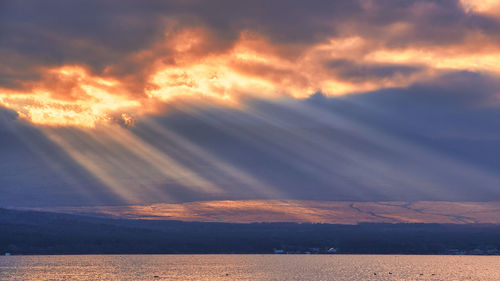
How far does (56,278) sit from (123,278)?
21.4m

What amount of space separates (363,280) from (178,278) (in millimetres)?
62366

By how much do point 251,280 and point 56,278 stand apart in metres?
63.8

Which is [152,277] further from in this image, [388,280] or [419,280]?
[419,280]

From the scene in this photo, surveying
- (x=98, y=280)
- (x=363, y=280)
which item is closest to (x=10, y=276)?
(x=98, y=280)

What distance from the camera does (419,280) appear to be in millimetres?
199500

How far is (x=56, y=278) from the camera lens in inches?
7392

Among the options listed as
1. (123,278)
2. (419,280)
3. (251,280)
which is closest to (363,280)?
(419,280)

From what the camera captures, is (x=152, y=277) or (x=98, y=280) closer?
(x=98, y=280)

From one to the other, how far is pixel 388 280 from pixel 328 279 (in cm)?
1991

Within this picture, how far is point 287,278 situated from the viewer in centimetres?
19812

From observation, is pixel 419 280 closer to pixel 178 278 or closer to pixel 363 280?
pixel 363 280

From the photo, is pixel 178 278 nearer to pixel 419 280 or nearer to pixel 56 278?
pixel 56 278

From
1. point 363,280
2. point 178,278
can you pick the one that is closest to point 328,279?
point 363,280

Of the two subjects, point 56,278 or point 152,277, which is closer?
point 56,278
